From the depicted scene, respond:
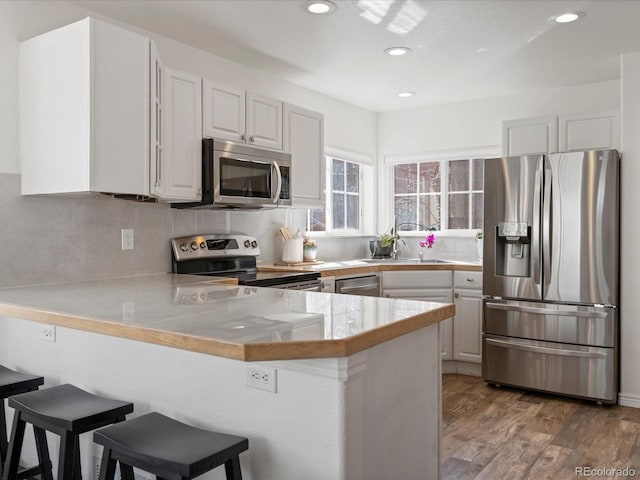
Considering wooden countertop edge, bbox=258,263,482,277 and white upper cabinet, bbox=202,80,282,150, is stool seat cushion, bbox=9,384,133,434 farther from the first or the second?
wooden countertop edge, bbox=258,263,482,277

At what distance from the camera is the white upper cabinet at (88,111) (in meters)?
2.39

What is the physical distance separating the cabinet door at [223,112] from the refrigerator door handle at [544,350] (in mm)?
2326

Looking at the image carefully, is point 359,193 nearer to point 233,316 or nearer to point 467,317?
point 467,317

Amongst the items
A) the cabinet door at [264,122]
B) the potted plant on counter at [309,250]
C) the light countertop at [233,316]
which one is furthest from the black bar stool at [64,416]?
the potted plant on counter at [309,250]

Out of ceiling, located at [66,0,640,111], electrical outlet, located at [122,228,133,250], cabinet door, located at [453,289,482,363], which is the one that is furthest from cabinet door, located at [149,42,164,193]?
cabinet door, located at [453,289,482,363]

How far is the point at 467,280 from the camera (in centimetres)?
432

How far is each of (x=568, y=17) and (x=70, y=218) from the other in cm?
290

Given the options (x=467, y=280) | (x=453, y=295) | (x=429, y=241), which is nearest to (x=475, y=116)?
(x=429, y=241)

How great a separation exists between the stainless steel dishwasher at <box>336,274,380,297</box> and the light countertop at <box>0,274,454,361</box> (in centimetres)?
155

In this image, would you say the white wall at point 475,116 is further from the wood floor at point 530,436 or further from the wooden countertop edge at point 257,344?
the wooden countertop edge at point 257,344

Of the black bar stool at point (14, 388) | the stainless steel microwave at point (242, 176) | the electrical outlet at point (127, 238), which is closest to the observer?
the black bar stool at point (14, 388)

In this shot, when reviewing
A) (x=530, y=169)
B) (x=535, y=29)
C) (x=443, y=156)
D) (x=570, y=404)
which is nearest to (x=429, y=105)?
(x=443, y=156)

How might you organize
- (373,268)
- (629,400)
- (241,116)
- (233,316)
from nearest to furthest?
(233,316)
(241,116)
(629,400)
(373,268)

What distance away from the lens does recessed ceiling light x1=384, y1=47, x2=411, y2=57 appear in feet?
11.5
